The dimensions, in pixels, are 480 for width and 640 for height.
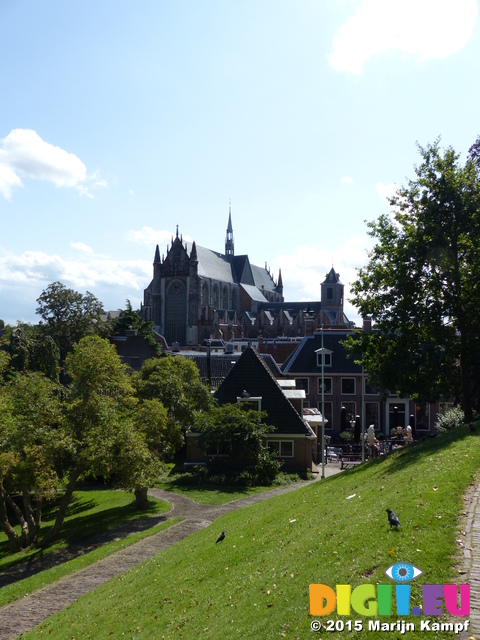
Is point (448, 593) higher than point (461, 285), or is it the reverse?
point (461, 285)

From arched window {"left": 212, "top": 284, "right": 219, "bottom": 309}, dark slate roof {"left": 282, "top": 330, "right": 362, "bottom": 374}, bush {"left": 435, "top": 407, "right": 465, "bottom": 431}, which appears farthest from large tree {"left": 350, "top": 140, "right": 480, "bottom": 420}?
arched window {"left": 212, "top": 284, "right": 219, "bottom": 309}

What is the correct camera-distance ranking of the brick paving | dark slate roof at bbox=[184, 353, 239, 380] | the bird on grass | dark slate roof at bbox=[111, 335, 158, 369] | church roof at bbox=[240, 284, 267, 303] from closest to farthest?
the brick paving, the bird on grass, dark slate roof at bbox=[184, 353, 239, 380], dark slate roof at bbox=[111, 335, 158, 369], church roof at bbox=[240, 284, 267, 303]

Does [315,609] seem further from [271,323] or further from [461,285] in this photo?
[271,323]

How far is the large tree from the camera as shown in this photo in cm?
2438

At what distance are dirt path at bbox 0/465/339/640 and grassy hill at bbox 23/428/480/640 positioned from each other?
1189mm

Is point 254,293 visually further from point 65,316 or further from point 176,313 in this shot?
point 65,316

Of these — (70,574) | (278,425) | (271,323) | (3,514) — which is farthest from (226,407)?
(271,323)

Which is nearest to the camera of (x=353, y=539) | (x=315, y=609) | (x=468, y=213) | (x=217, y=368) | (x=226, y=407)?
(x=315, y=609)

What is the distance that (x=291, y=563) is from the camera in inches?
458

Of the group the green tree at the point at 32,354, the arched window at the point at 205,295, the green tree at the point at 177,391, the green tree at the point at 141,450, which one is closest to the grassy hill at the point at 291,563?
the green tree at the point at 141,450

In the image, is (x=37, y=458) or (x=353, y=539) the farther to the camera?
(x=37, y=458)

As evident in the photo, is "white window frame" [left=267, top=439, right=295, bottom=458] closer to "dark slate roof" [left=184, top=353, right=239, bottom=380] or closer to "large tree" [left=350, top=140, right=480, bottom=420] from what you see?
"large tree" [left=350, top=140, right=480, bottom=420]

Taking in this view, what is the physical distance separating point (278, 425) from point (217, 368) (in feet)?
56.5

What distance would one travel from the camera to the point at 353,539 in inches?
444
